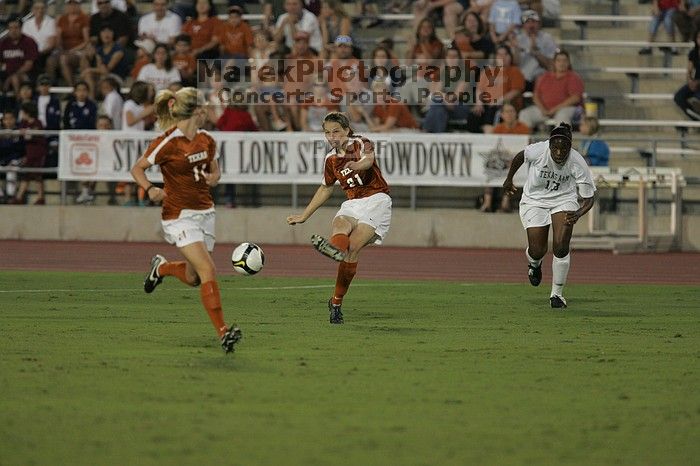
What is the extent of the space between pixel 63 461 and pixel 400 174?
56.6ft

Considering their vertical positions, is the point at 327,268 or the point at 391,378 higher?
the point at 391,378

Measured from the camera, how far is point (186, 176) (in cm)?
1065

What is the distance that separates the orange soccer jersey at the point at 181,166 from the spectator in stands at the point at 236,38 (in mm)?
15357

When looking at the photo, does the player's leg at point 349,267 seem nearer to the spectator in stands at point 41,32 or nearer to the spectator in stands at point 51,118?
the spectator in stands at point 51,118

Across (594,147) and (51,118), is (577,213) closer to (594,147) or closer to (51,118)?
(594,147)

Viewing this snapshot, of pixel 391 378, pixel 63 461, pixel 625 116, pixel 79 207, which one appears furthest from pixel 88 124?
pixel 63 461

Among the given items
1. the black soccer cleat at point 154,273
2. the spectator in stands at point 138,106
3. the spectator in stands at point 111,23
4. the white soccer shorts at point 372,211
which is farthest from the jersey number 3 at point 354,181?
the spectator in stands at point 111,23

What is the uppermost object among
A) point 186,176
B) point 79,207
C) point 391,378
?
point 186,176

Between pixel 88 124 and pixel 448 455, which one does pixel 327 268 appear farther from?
pixel 448 455

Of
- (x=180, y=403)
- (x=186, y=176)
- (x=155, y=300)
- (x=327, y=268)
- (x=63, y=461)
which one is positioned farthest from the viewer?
(x=327, y=268)

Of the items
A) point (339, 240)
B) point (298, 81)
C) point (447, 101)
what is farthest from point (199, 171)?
point (447, 101)

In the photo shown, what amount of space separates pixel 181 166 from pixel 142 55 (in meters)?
16.3

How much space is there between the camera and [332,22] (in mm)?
26000

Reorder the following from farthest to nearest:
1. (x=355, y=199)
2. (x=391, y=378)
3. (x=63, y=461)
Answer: (x=355, y=199) < (x=391, y=378) < (x=63, y=461)
